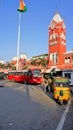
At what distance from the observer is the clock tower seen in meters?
63.8

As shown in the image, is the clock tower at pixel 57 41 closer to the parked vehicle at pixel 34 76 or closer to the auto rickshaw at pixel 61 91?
the parked vehicle at pixel 34 76

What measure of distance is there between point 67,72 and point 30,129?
32.3 m

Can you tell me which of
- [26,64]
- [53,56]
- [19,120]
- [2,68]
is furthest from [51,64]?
[19,120]

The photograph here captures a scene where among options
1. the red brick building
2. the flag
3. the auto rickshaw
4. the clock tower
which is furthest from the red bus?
the flag

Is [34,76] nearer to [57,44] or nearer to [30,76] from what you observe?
[30,76]

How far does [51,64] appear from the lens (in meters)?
65.7

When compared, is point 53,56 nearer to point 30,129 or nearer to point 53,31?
point 53,31

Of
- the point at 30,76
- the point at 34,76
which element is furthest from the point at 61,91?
the point at 30,76

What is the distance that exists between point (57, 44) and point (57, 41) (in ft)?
2.74

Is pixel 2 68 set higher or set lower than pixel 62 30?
lower

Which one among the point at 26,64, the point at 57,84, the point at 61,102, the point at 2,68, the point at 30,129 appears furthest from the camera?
the point at 2,68

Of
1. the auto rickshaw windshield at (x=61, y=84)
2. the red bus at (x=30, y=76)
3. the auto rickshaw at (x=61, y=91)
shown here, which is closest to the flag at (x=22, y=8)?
the red bus at (x=30, y=76)

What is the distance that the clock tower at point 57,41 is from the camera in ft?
209

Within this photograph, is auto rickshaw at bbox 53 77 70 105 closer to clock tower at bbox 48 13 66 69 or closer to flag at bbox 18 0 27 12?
clock tower at bbox 48 13 66 69
